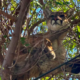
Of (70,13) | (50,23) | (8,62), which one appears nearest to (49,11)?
(50,23)

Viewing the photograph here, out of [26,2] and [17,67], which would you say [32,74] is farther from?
[26,2]

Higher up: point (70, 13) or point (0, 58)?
point (70, 13)

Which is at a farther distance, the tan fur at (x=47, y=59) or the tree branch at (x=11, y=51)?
the tan fur at (x=47, y=59)

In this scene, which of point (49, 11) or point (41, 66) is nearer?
point (41, 66)

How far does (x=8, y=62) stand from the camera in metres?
2.60

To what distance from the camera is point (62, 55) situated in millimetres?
4059

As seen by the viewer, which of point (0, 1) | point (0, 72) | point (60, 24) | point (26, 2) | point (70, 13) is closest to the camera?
point (0, 72)

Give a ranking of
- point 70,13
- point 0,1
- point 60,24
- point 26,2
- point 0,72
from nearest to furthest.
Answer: point 0,72 → point 26,2 → point 70,13 → point 0,1 → point 60,24

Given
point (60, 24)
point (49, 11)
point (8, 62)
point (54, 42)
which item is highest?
point (49, 11)

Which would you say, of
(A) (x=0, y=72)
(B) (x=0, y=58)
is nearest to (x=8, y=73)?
(A) (x=0, y=72)

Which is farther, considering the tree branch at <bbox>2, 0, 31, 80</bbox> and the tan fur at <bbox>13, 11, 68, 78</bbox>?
the tan fur at <bbox>13, 11, 68, 78</bbox>

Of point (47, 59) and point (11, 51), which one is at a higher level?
point (11, 51)

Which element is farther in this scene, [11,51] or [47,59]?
[47,59]

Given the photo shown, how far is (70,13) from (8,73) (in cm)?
205
